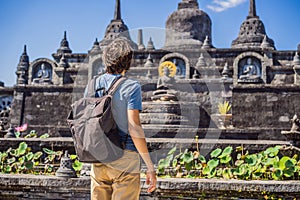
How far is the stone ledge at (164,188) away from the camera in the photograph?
4.37 m

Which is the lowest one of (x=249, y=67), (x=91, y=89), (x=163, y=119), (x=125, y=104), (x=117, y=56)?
(x=125, y=104)

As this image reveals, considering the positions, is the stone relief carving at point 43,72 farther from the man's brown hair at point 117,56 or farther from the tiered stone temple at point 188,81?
the man's brown hair at point 117,56

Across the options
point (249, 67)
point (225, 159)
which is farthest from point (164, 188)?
point (249, 67)

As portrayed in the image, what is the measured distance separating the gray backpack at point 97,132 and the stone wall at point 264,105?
14.4 metres

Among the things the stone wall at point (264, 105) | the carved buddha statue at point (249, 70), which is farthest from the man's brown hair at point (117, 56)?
the carved buddha statue at point (249, 70)

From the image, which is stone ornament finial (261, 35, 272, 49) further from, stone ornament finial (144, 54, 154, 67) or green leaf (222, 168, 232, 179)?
green leaf (222, 168, 232, 179)

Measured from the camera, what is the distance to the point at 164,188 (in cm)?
447

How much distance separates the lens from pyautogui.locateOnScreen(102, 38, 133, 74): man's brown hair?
9.12 ft

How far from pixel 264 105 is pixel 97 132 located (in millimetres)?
15283

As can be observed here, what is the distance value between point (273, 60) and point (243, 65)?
210 cm

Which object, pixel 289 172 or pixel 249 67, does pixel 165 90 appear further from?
→ pixel 289 172

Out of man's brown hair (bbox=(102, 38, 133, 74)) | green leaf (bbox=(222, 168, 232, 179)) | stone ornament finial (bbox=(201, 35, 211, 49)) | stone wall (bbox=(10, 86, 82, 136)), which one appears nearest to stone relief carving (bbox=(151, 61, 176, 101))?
stone wall (bbox=(10, 86, 82, 136))

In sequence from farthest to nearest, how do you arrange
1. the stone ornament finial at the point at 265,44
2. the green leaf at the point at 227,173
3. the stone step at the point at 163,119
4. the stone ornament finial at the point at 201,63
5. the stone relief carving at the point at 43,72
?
the stone relief carving at the point at 43,72, the stone ornament finial at the point at 265,44, the stone ornament finial at the point at 201,63, the stone step at the point at 163,119, the green leaf at the point at 227,173

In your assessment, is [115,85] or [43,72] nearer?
[115,85]
